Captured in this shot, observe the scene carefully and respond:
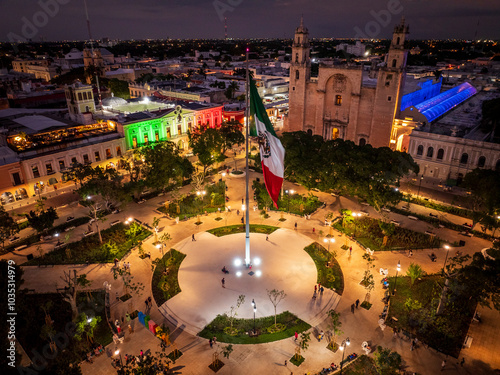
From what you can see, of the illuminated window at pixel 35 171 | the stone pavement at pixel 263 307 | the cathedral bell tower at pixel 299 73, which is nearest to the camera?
the stone pavement at pixel 263 307

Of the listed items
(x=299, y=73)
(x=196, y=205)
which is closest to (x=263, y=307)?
(x=196, y=205)

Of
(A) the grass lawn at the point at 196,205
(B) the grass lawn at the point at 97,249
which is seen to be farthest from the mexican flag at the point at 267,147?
(B) the grass lawn at the point at 97,249

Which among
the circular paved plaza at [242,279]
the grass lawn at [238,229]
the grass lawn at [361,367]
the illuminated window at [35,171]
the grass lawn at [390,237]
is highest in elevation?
the illuminated window at [35,171]

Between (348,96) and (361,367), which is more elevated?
(348,96)

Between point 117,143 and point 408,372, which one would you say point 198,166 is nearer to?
point 117,143

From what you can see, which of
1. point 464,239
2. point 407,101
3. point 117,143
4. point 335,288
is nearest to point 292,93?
point 407,101

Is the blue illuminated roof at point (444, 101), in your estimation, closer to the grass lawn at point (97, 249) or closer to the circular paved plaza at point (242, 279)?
the circular paved plaza at point (242, 279)

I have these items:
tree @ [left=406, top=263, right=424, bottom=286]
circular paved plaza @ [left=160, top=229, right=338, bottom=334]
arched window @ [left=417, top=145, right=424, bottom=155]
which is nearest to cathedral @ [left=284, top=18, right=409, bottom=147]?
arched window @ [left=417, top=145, right=424, bottom=155]

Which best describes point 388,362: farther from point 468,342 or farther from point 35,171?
point 35,171
